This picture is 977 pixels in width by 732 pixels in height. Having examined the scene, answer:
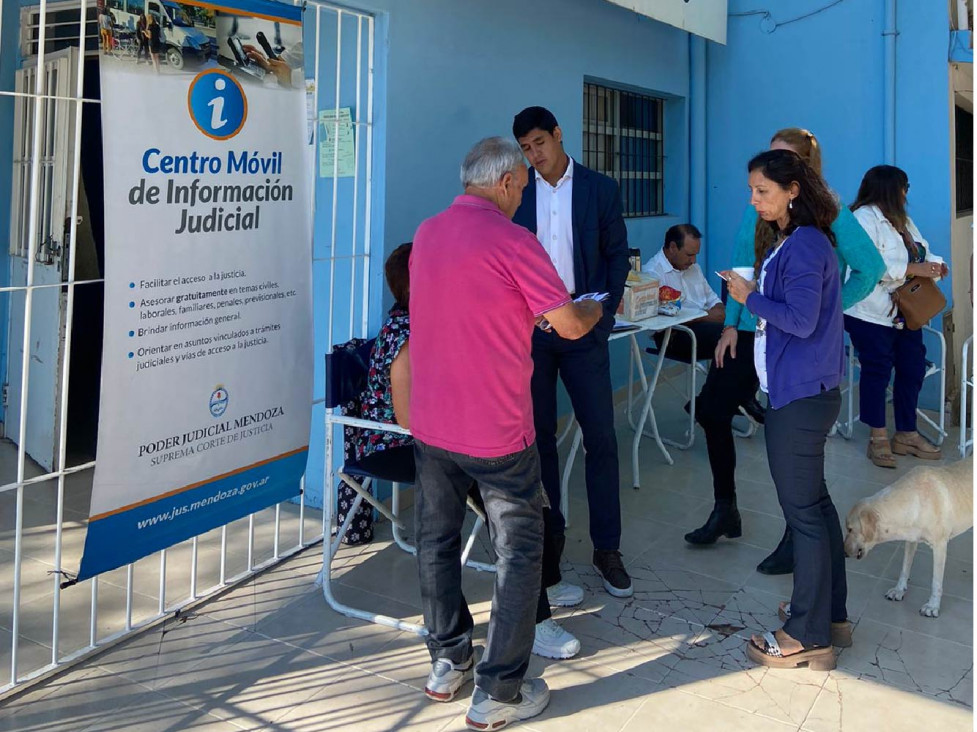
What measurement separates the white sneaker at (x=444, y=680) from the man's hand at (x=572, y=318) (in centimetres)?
111

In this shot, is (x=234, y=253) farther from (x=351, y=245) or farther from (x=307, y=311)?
(x=351, y=245)

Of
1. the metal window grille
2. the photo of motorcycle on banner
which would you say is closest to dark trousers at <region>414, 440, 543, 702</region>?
the photo of motorcycle on banner

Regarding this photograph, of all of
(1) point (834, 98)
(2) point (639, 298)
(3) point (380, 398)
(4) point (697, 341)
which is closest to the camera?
(3) point (380, 398)

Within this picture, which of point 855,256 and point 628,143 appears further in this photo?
point 628,143

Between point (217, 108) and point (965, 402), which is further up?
point (217, 108)

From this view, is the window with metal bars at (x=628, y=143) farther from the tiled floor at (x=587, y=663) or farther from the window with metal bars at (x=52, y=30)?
the tiled floor at (x=587, y=663)

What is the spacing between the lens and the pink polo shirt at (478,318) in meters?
2.57

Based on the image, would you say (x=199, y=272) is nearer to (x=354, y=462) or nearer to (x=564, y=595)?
(x=354, y=462)

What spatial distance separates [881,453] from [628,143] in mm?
3197

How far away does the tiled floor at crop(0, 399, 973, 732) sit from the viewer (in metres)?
2.84

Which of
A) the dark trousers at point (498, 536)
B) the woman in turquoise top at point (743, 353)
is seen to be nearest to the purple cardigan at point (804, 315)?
the woman in turquoise top at point (743, 353)

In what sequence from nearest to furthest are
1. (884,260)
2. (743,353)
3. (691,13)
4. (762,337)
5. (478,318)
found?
(478,318)
(762,337)
(743,353)
(884,260)
(691,13)

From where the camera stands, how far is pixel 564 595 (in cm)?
358

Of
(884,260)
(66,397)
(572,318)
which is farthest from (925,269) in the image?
(66,397)
